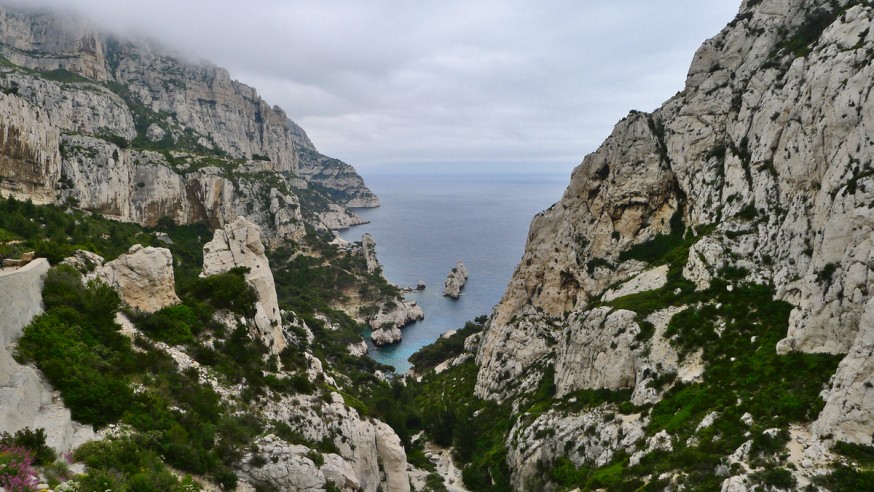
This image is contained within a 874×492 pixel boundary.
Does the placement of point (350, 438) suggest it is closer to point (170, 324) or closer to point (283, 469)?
point (283, 469)

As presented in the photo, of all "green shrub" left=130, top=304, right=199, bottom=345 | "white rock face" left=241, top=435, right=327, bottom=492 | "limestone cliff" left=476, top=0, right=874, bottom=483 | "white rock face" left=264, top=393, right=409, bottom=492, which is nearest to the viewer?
"white rock face" left=241, top=435, right=327, bottom=492

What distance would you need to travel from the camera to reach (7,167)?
57250 mm

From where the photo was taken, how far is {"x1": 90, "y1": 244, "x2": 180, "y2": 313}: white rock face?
20281 mm

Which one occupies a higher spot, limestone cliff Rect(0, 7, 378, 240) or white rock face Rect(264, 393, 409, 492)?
limestone cliff Rect(0, 7, 378, 240)

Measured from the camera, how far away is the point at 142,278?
20.9 metres

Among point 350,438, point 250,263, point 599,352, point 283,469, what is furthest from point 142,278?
point 599,352

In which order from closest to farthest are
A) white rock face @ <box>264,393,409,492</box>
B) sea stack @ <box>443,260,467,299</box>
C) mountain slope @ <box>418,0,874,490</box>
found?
mountain slope @ <box>418,0,874,490</box> → white rock face @ <box>264,393,409,492</box> → sea stack @ <box>443,260,467,299</box>

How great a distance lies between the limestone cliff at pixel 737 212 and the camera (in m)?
19.1

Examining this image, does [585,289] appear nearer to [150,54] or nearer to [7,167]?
[7,167]

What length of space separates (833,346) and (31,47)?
186 metres

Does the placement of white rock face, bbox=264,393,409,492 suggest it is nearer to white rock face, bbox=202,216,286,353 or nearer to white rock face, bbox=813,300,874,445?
white rock face, bbox=202,216,286,353

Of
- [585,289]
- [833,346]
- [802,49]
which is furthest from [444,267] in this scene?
[833,346]

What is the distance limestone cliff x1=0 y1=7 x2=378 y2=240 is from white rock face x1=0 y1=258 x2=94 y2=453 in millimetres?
60148

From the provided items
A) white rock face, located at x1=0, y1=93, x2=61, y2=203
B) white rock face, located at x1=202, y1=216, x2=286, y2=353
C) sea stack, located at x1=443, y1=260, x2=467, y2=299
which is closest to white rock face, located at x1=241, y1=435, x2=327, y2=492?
white rock face, located at x1=202, y1=216, x2=286, y2=353
